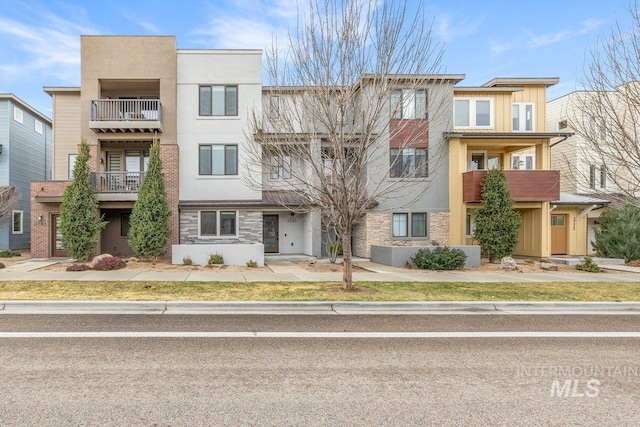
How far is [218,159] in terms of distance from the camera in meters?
19.3

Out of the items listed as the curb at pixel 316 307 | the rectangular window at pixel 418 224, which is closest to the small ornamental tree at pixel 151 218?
the curb at pixel 316 307

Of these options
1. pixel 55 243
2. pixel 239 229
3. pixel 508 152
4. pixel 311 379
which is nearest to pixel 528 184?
pixel 508 152

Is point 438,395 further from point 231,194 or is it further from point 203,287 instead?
point 231,194

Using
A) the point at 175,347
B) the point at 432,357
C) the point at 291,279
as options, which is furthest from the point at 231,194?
the point at 432,357

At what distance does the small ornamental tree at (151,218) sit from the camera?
16.3 meters

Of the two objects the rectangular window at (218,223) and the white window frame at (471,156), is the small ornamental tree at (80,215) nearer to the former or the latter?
the rectangular window at (218,223)

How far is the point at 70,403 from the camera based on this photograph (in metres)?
3.97

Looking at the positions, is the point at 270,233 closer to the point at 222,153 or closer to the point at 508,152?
the point at 222,153

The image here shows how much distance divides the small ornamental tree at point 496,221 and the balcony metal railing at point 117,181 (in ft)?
51.5

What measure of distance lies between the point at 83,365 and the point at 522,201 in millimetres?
19375

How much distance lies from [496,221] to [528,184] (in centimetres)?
330

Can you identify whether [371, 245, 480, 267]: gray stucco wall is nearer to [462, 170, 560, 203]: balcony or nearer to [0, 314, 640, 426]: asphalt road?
[462, 170, 560, 203]: balcony

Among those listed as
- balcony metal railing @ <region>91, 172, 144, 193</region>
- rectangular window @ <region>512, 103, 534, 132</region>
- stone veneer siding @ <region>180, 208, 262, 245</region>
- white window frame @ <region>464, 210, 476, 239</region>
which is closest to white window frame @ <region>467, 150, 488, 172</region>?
rectangular window @ <region>512, 103, 534, 132</region>

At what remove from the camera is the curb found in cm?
832
